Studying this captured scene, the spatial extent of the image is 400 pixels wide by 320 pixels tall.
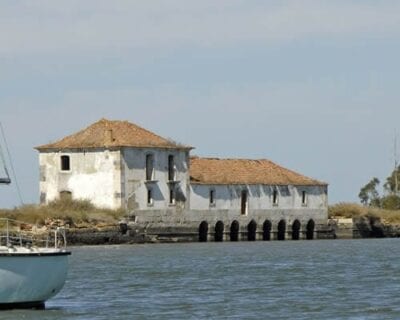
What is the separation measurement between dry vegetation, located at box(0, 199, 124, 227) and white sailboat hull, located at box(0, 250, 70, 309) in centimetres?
4235

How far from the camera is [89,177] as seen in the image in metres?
79.7

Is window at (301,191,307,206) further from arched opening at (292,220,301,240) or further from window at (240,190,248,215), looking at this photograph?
window at (240,190,248,215)

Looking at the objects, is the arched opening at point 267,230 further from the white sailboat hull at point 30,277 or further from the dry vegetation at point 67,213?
the white sailboat hull at point 30,277

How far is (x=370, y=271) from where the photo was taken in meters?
47.3

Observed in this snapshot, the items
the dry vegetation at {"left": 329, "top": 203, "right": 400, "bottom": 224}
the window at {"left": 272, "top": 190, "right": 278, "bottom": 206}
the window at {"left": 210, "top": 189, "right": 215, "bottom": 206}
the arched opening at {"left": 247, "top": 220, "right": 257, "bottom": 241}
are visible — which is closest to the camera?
the window at {"left": 210, "top": 189, "right": 215, "bottom": 206}

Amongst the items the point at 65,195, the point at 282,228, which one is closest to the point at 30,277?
the point at 65,195

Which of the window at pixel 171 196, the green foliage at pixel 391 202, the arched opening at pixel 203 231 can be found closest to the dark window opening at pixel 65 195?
the window at pixel 171 196

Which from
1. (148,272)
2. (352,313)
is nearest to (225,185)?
(148,272)

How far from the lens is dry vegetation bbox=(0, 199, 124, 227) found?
7469 cm

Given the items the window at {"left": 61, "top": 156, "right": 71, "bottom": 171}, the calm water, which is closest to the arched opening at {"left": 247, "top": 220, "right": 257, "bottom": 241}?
the window at {"left": 61, "top": 156, "right": 71, "bottom": 171}

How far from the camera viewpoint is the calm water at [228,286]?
32.1 m

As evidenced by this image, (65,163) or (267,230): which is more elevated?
(65,163)

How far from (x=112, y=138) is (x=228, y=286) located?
40024 millimetres

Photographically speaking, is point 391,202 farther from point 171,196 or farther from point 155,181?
point 155,181
